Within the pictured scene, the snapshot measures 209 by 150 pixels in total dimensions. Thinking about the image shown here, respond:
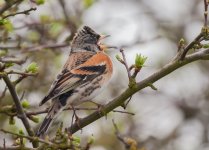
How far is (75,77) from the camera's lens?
6.86 m

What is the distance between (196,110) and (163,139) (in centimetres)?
102

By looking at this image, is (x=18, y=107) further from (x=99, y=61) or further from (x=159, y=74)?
(x=99, y=61)

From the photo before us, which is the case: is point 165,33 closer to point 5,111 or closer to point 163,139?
point 163,139

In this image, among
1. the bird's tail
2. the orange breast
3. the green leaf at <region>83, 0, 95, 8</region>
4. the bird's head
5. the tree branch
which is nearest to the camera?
the tree branch

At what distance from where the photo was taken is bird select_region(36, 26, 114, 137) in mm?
6250

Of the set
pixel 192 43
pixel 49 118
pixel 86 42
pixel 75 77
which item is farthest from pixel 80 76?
pixel 192 43

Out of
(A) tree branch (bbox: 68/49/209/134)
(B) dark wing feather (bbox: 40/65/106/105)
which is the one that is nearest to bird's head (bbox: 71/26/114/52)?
(B) dark wing feather (bbox: 40/65/106/105)

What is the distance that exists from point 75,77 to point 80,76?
78mm

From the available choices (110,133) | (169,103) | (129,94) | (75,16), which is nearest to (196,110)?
(169,103)

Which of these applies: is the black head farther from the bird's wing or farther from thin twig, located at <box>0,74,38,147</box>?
thin twig, located at <box>0,74,38,147</box>

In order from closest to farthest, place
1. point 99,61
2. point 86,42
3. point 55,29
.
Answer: point 99,61 → point 86,42 → point 55,29

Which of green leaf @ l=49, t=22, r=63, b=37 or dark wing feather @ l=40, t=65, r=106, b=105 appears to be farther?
green leaf @ l=49, t=22, r=63, b=37

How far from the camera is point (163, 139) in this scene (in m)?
9.80

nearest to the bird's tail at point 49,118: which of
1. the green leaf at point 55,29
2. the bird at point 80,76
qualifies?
the bird at point 80,76
